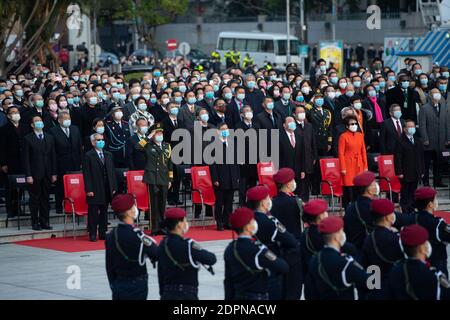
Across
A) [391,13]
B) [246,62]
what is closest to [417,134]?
[246,62]

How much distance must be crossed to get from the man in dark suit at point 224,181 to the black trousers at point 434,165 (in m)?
4.79

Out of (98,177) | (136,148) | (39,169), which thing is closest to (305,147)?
(136,148)

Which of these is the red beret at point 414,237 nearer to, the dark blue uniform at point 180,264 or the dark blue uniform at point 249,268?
the dark blue uniform at point 249,268

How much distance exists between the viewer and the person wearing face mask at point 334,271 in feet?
41.3

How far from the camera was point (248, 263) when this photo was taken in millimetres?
13125

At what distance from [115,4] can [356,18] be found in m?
19.7

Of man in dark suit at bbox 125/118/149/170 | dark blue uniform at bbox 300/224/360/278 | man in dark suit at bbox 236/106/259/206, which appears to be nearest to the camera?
dark blue uniform at bbox 300/224/360/278

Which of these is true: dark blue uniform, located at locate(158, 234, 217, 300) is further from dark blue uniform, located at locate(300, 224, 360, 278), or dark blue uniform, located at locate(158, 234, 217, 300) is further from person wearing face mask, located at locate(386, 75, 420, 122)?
person wearing face mask, located at locate(386, 75, 420, 122)

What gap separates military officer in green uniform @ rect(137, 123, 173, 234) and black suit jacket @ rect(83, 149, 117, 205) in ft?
1.93

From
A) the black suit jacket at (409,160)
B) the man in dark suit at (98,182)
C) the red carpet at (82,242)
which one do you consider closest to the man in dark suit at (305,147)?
the black suit jacket at (409,160)

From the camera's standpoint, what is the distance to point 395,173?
78.7ft

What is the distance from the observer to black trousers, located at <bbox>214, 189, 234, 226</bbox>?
22906 millimetres

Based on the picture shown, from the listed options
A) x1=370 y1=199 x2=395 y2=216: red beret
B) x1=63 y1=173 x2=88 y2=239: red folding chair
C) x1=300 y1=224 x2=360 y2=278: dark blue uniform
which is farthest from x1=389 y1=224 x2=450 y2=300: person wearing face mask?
x1=63 y1=173 x2=88 y2=239: red folding chair

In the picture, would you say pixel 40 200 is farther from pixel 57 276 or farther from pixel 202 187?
pixel 57 276
